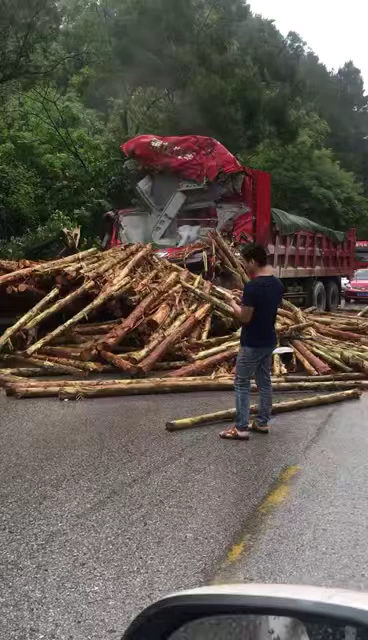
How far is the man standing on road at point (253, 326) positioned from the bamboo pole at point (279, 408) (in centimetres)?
45

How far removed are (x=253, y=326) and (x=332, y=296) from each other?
1645cm

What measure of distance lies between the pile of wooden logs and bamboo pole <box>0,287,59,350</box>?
2 centimetres

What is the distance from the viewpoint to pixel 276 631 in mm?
1234

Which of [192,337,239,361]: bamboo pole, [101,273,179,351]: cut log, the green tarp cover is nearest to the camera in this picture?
[192,337,239,361]: bamboo pole

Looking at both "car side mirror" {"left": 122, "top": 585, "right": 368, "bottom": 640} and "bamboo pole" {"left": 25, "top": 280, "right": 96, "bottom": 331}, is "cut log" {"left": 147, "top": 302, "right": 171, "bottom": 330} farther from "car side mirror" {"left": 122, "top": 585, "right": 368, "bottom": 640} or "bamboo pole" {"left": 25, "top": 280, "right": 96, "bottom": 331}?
"car side mirror" {"left": 122, "top": 585, "right": 368, "bottom": 640}

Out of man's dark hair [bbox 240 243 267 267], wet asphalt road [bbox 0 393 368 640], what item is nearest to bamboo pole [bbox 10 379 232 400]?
wet asphalt road [bbox 0 393 368 640]

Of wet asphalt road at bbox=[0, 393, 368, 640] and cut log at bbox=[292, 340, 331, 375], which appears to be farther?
cut log at bbox=[292, 340, 331, 375]

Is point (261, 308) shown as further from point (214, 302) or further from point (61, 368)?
point (214, 302)

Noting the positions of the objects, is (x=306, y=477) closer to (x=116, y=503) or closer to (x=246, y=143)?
(x=116, y=503)

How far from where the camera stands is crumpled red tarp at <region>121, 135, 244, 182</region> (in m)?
14.5

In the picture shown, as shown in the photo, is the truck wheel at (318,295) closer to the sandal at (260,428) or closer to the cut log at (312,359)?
the cut log at (312,359)

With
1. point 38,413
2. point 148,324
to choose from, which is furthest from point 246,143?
point 38,413

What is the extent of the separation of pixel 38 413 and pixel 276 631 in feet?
22.9

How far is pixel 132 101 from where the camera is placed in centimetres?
3472
